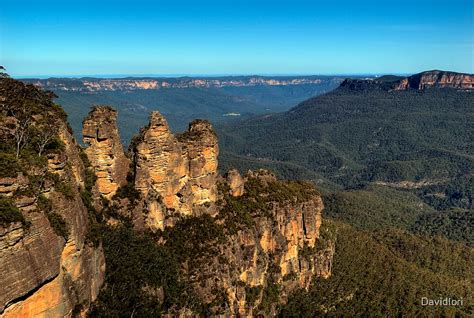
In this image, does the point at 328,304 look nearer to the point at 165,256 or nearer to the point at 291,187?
the point at 291,187

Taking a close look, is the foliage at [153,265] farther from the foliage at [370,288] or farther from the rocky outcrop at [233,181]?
the foliage at [370,288]

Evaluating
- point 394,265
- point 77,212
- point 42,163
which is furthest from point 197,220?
point 394,265

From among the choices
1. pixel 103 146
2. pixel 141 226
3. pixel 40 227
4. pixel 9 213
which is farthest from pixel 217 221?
pixel 9 213

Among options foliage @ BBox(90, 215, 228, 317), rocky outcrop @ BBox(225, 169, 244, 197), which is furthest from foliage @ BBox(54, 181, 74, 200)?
rocky outcrop @ BBox(225, 169, 244, 197)

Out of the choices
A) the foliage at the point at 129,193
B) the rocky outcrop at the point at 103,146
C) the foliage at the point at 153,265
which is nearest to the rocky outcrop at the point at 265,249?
the foliage at the point at 153,265

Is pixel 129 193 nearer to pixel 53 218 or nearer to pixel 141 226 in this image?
pixel 141 226

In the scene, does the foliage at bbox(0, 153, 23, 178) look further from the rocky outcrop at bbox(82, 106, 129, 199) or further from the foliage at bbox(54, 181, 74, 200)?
the rocky outcrop at bbox(82, 106, 129, 199)
